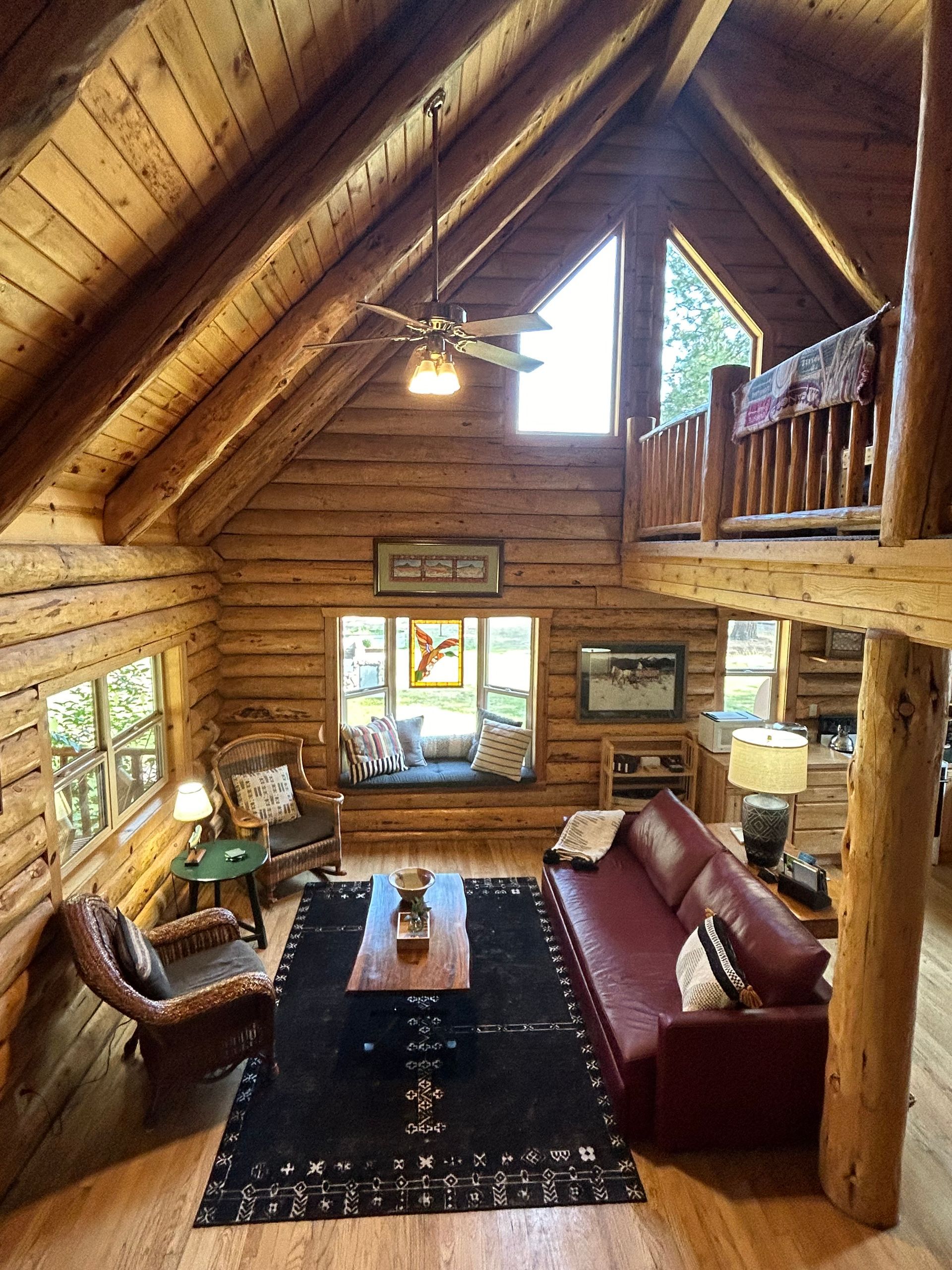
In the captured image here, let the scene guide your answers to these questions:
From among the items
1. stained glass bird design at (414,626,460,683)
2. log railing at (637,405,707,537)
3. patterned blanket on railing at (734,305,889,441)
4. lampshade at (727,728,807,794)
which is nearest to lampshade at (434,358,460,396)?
patterned blanket on railing at (734,305,889,441)

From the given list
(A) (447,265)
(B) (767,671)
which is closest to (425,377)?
(A) (447,265)

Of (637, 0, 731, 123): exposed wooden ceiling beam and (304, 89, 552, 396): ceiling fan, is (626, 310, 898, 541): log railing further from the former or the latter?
(637, 0, 731, 123): exposed wooden ceiling beam

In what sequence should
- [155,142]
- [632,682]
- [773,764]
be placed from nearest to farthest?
[155,142] < [773,764] < [632,682]

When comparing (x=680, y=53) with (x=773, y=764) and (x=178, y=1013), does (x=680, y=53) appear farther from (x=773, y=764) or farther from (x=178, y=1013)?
(x=178, y=1013)

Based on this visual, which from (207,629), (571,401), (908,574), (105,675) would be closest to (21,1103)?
(105,675)

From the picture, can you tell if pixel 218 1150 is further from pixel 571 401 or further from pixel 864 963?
pixel 571 401

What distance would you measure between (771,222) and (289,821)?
23.1ft

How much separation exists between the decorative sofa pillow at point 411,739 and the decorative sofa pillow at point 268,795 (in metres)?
1.26

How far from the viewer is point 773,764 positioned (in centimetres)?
419

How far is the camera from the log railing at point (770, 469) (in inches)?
109

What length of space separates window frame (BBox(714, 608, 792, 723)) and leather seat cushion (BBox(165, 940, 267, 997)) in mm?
4994

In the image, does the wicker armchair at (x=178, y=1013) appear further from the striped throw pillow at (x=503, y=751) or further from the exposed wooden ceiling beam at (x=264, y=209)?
the striped throw pillow at (x=503, y=751)

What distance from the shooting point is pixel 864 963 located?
9.29 ft

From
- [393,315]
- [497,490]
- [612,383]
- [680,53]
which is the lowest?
[497,490]
